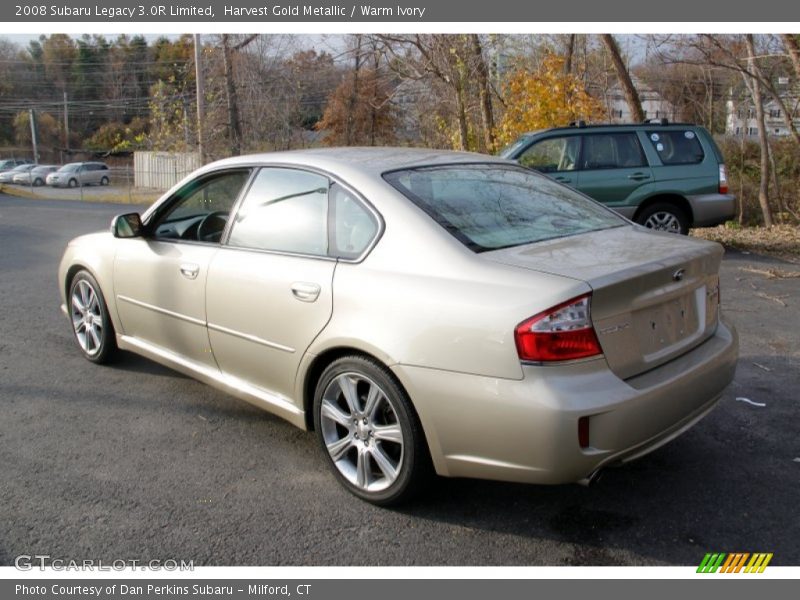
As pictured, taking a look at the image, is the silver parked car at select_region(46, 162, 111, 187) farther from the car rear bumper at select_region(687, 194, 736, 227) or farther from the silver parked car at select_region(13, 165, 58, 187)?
the car rear bumper at select_region(687, 194, 736, 227)

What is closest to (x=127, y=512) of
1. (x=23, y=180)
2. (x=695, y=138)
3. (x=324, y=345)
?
(x=324, y=345)

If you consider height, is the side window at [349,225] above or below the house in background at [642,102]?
below

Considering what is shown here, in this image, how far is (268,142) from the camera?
32.9 m

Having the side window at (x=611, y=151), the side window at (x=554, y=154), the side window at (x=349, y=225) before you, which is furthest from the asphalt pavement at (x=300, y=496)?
the side window at (x=554, y=154)

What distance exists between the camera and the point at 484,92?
1733 cm

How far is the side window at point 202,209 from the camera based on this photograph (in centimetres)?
426

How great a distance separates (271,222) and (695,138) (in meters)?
7.97

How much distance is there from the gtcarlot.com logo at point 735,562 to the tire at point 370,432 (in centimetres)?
117

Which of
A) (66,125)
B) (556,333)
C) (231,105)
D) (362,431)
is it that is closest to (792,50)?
(556,333)

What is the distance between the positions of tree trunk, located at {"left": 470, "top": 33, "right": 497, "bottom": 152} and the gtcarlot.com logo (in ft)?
45.2

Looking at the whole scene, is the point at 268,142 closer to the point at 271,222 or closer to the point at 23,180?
the point at 23,180

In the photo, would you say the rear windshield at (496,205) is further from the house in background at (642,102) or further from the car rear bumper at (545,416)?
the house in background at (642,102)

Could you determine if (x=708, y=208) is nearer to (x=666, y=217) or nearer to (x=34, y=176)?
(x=666, y=217)

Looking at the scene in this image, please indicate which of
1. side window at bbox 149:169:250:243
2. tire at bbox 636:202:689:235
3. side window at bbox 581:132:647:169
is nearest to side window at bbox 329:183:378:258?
side window at bbox 149:169:250:243
